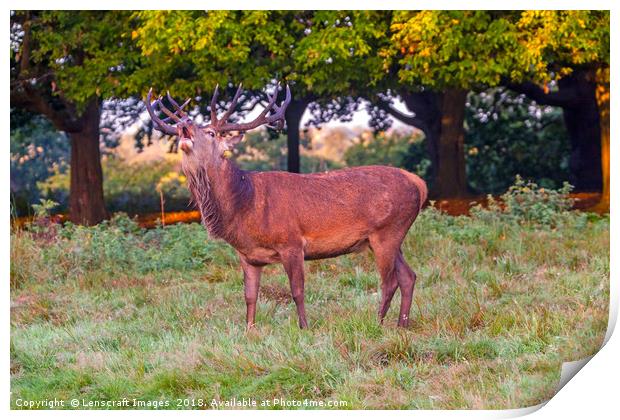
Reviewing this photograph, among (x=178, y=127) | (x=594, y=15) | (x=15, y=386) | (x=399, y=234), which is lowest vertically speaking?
(x=15, y=386)

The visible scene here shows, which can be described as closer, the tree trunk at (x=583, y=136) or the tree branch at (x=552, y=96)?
the tree branch at (x=552, y=96)

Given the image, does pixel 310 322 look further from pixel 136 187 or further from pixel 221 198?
pixel 136 187

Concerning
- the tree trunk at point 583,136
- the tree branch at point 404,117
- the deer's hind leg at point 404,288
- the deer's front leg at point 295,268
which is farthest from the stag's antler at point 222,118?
the tree branch at point 404,117

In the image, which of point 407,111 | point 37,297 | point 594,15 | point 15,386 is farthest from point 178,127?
point 407,111

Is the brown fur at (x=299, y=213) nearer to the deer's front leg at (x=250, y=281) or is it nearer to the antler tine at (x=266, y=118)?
the deer's front leg at (x=250, y=281)

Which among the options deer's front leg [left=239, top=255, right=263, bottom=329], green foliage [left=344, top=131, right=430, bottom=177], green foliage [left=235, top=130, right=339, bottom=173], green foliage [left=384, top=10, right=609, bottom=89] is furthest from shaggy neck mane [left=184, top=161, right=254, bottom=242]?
green foliage [left=235, top=130, right=339, bottom=173]

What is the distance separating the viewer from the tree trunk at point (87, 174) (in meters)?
17.7

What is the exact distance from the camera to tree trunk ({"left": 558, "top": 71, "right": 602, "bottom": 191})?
20.0 metres

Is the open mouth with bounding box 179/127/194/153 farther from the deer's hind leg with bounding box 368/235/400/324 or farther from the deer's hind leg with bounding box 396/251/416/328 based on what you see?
the deer's hind leg with bounding box 396/251/416/328

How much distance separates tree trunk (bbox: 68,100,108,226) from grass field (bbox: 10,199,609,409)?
4.43 metres

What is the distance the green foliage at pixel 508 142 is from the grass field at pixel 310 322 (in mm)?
10674

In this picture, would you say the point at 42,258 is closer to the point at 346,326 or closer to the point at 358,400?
the point at 346,326

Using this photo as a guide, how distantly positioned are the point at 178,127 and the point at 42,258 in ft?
16.6

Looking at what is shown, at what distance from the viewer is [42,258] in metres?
11.9
